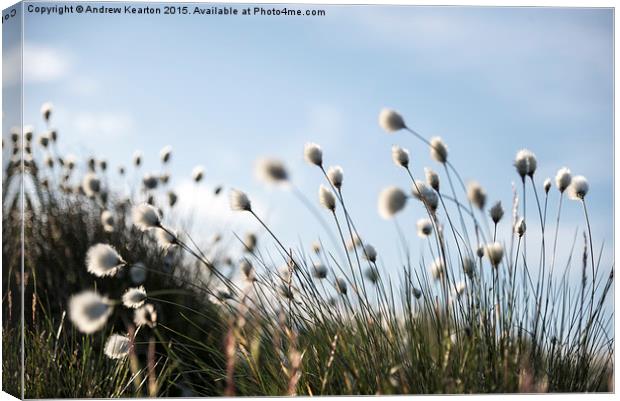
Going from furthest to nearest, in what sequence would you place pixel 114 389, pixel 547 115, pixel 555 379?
pixel 547 115 → pixel 114 389 → pixel 555 379

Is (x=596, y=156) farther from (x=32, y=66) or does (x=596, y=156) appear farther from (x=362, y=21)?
(x=32, y=66)

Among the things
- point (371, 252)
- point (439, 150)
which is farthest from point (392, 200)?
point (371, 252)

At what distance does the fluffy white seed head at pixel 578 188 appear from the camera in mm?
3068

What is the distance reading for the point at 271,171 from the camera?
2.32 m

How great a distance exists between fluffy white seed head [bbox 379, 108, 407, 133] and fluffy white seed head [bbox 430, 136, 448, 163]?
4.9 inches

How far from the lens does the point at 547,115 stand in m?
3.37

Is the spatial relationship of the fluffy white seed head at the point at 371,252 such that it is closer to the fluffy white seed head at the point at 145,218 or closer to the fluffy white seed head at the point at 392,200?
the fluffy white seed head at the point at 392,200

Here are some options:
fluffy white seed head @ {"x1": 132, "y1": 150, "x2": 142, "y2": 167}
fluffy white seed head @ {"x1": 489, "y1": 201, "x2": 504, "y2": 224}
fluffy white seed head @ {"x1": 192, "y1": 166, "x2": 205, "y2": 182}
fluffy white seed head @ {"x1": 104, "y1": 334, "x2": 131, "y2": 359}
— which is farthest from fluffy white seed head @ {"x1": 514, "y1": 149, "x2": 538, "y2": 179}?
fluffy white seed head @ {"x1": 132, "y1": 150, "x2": 142, "y2": 167}

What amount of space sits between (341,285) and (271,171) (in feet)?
2.16

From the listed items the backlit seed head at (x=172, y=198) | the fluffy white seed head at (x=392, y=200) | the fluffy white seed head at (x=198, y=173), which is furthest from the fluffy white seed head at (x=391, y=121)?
the backlit seed head at (x=172, y=198)

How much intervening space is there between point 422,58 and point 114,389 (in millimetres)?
1774

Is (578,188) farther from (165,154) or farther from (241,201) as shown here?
(165,154)

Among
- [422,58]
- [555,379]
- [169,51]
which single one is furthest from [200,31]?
[555,379]

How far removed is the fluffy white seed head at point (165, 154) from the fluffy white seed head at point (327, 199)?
5.07 ft
